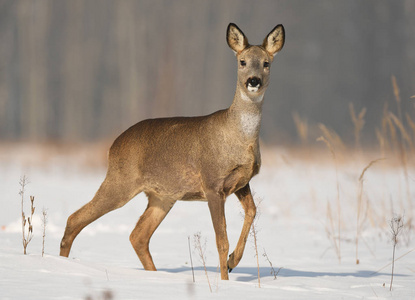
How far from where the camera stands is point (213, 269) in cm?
689

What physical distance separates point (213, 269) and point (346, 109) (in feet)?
112

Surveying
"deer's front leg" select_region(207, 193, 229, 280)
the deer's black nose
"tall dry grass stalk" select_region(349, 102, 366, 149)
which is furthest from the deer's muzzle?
"tall dry grass stalk" select_region(349, 102, 366, 149)

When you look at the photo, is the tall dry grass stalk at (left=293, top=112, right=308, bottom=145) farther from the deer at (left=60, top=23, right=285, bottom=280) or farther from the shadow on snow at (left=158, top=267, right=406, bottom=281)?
the deer at (left=60, top=23, right=285, bottom=280)

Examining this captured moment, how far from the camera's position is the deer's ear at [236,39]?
618cm

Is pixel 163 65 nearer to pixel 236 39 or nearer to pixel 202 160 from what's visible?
pixel 236 39

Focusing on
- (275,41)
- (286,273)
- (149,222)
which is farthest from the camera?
(149,222)

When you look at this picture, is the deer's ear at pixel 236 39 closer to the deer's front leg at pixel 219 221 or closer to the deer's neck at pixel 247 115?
the deer's neck at pixel 247 115

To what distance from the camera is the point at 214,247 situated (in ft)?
28.3

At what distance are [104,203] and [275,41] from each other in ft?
7.07

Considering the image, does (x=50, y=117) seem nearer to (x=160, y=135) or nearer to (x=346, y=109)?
(x=346, y=109)

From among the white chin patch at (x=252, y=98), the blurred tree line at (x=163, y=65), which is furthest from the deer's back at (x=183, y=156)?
the blurred tree line at (x=163, y=65)

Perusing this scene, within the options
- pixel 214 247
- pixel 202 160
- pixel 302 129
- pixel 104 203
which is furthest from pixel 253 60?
pixel 214 247

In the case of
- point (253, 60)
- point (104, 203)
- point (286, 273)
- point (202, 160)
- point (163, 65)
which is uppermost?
point (163, 65)

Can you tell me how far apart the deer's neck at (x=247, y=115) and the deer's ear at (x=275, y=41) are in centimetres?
52
